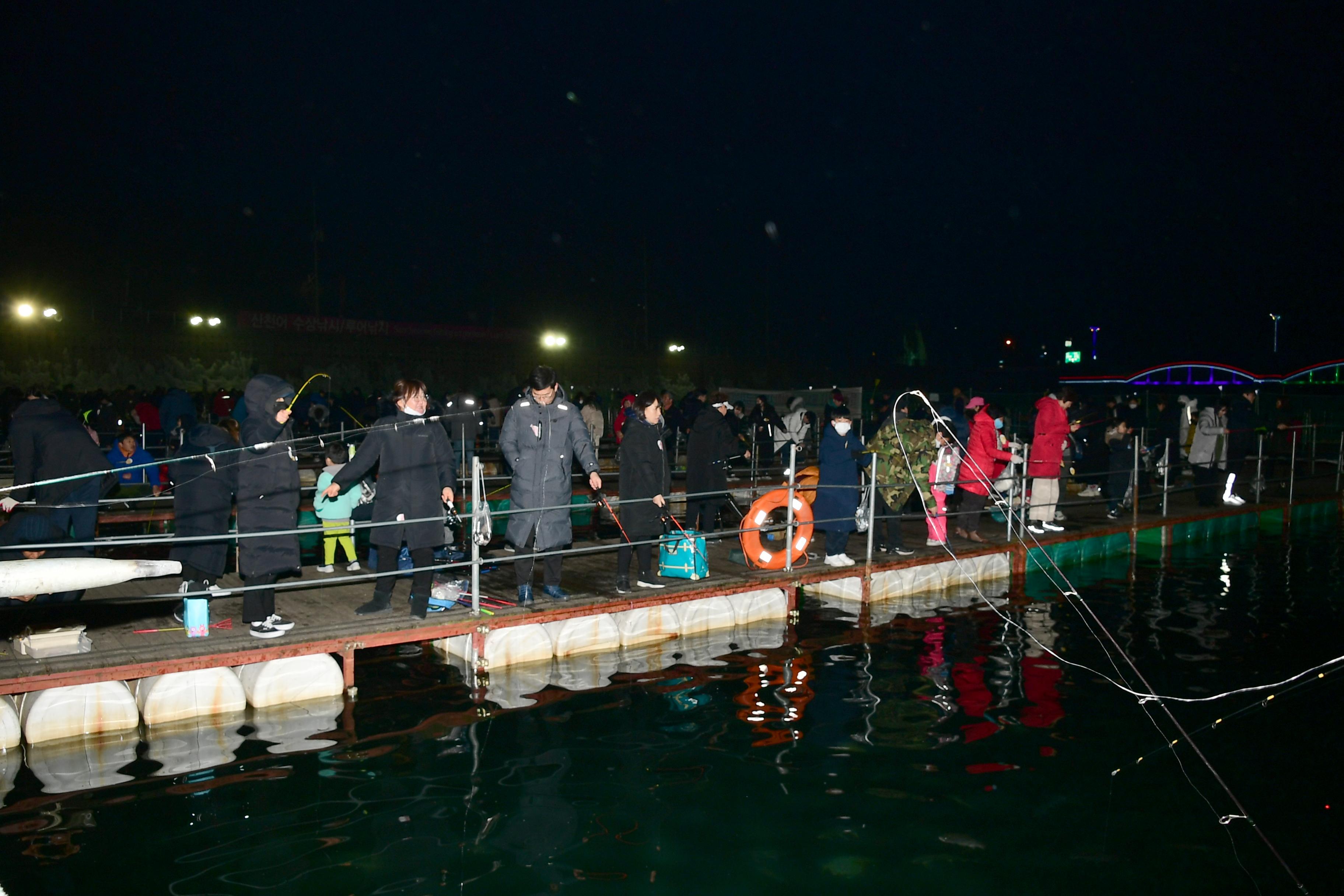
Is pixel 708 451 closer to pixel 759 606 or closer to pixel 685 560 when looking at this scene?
pixel 685 560

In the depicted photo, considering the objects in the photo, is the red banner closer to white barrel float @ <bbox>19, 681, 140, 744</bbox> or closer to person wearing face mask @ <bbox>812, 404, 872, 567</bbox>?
person wearing face mask @ <bbox>812, 404, 872, 567</bbox>

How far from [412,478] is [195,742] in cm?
230

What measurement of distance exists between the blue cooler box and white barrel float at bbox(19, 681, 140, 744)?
4.59 m

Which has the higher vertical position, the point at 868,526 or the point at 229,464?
the point at 229,464

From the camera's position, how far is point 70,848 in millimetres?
4641

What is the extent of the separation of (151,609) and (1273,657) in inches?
386

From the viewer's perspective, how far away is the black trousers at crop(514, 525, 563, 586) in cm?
793

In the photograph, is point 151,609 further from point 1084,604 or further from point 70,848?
point 1084,604

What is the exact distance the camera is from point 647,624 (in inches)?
342

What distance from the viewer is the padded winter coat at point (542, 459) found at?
25.3ft

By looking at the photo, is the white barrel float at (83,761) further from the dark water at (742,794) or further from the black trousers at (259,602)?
the black trousers at (259,602)

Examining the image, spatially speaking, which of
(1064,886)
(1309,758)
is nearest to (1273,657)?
(1309,758)

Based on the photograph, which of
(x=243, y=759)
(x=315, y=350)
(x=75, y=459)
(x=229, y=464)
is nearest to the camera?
(x=243, y=759)

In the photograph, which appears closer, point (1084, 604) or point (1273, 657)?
point (1273, 657)
